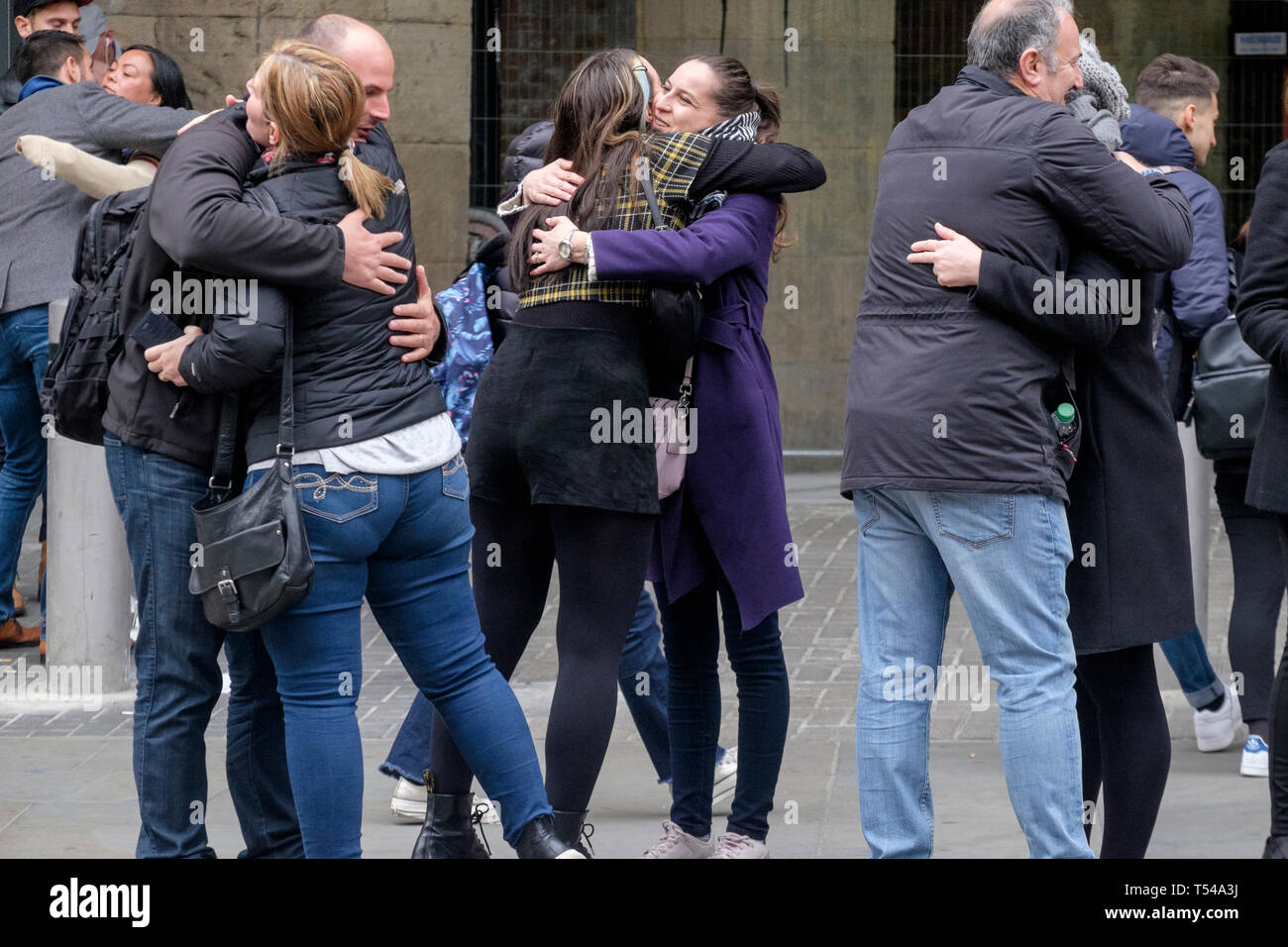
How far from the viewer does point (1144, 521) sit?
3904mm

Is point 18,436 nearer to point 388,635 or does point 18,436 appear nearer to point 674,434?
point 388,635

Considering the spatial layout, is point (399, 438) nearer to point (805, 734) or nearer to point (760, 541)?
point (760, 541)

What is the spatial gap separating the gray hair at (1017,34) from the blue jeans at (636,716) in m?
1.80

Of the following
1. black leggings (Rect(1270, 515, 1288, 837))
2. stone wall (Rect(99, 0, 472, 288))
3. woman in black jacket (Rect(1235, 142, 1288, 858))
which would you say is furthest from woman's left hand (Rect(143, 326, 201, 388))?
stone wall (Rect(99, 0, 472, 288))

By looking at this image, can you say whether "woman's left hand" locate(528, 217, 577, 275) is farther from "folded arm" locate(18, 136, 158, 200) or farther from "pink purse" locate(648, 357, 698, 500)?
"folded arm" locate(18, 136, 158, 200)

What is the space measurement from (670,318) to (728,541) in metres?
0.61

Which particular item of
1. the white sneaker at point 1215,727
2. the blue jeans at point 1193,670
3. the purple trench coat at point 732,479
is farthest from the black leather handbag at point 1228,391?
the purple trench coat at point 732,479

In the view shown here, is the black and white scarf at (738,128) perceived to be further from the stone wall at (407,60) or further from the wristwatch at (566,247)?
the stone wall at (407,60)

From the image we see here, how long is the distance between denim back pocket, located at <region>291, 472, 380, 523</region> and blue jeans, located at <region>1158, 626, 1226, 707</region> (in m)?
2.77

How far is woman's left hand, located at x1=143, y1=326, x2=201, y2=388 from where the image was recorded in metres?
3.78

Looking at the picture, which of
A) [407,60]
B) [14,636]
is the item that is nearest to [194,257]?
[14,636]

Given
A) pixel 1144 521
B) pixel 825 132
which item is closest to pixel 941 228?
pixel 1144 521

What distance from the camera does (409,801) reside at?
4930 mm

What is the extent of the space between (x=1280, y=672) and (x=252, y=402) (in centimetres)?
237
